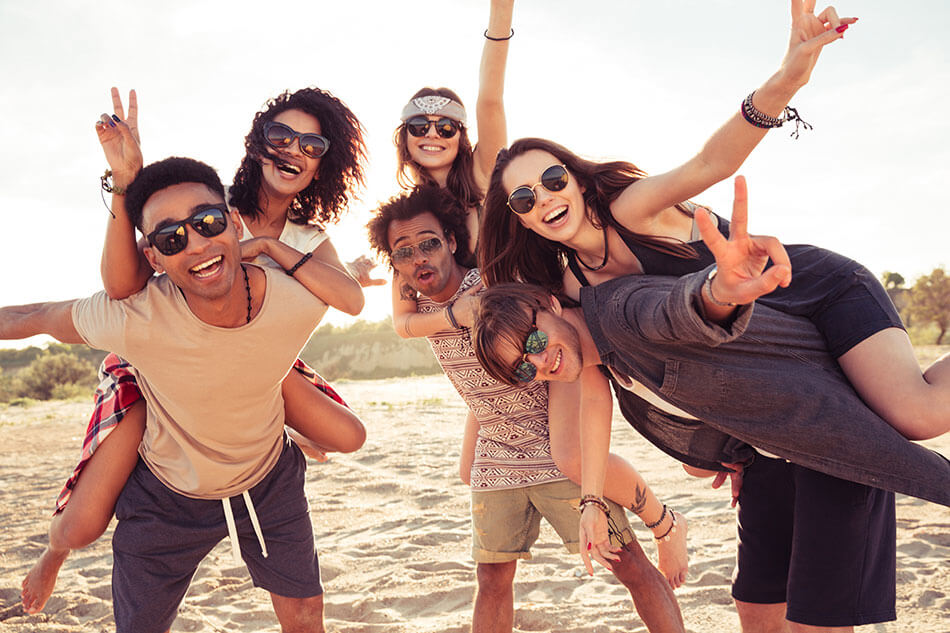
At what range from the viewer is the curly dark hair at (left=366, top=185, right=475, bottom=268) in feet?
12.3

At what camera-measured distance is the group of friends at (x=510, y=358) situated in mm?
2266

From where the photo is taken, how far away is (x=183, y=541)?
315cm

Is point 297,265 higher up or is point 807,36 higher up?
point 807,36

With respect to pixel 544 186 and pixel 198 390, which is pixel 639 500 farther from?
pixel 198 390

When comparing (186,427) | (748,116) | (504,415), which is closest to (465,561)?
(504,415)

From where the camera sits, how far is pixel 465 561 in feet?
17.9

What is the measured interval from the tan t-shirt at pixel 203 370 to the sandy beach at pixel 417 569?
1.89 m

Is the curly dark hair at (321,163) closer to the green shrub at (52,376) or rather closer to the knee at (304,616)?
the knee at (304,616)

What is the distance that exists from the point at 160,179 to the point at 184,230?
0.91 feet

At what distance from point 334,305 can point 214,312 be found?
501 millimetres

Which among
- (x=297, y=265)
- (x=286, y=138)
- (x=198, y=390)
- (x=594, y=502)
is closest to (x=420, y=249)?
(x=297, y=265)

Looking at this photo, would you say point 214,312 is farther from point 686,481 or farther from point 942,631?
point 686,481

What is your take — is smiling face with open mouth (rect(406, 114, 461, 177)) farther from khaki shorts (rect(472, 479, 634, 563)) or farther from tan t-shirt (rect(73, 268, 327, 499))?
khaki shorts (rect(472, 479, 634, 563))

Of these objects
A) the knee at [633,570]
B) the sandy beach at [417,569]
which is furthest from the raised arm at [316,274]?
the sandy beach at [417,569]
